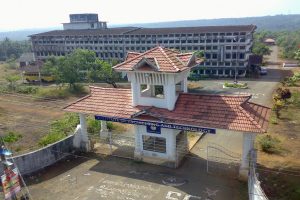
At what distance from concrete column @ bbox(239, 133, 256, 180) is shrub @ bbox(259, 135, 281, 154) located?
702cm

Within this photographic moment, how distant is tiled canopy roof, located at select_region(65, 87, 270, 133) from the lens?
21000 mm

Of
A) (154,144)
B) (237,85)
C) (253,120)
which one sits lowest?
(237,85)

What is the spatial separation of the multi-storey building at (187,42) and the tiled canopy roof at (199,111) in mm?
48555

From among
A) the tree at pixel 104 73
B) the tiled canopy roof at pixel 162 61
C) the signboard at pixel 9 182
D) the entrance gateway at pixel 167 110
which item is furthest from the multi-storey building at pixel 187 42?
the signboard at pixel 9 182

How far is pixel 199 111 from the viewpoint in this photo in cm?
2264

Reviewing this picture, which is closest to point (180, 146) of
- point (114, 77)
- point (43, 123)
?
point (43, 123)

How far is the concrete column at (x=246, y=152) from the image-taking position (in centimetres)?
2119

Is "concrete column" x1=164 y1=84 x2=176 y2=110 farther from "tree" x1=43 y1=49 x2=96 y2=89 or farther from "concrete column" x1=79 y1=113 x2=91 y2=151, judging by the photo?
"tree" x1=43 y1=49 x2=96 y2=89

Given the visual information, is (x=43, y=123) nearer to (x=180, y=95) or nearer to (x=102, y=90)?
(x=102, y=90)

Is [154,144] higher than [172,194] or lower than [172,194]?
higher

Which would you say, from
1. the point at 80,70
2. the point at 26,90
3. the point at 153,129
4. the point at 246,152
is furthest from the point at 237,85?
the point at 26,90

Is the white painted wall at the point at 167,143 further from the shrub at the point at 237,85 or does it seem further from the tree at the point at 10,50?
the tree at the point at 10,50

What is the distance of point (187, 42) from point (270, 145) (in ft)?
162

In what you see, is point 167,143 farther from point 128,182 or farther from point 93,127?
point 93,127
